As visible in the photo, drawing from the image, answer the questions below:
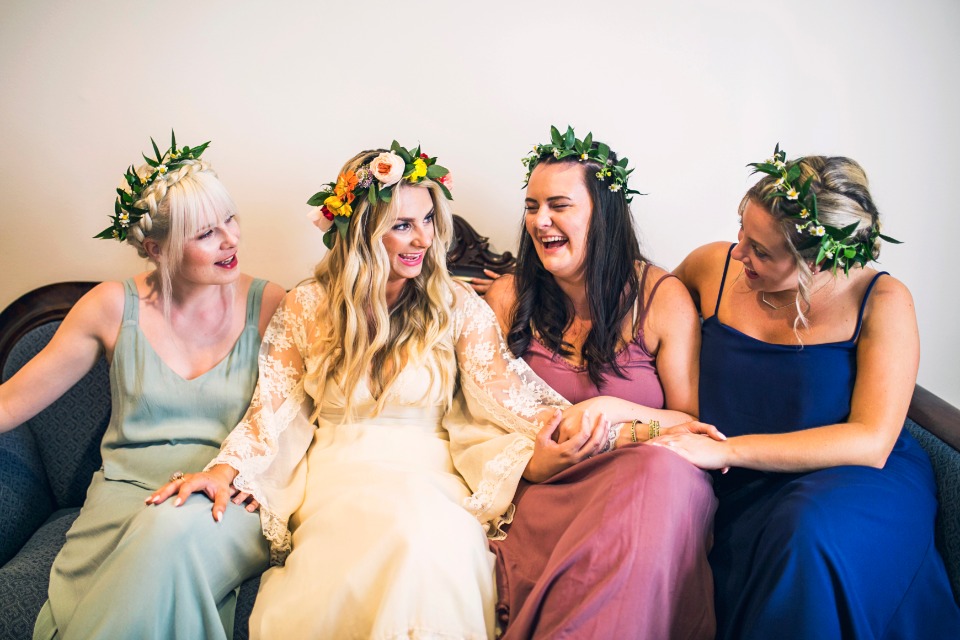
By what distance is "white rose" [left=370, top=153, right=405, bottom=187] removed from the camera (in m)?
2.11

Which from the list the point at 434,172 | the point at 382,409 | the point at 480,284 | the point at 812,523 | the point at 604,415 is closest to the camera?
the point at 812,523

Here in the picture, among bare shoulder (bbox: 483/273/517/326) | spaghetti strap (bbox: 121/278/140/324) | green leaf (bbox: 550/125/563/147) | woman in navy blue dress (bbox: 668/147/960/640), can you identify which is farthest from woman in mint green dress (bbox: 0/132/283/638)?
woman in navy blue dress (bbox: 668/147/960/640)

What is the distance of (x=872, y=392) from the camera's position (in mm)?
1970

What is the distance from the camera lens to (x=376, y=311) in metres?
2.26

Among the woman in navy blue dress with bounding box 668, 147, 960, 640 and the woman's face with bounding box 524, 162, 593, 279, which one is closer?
the woman in navy blue dress with bounding box 668, 147, 960, 640

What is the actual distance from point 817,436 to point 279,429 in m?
1.54

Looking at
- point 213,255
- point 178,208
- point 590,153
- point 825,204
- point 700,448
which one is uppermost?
point 590,153

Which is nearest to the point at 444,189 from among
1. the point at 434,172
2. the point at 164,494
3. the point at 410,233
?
the point at 434,172

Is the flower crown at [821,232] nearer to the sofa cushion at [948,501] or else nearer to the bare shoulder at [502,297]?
the sofa cushion at [948,501]

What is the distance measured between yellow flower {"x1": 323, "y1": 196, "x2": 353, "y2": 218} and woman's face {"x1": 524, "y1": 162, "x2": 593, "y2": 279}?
561 mm

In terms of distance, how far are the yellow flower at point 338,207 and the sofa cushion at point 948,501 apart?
1874 mm

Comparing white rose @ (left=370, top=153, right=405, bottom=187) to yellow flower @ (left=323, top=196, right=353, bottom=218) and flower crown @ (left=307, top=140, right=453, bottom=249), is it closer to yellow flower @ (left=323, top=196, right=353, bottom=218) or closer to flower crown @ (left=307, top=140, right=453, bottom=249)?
flower crown @ (left=307, top=140, right=453, bottom=249)

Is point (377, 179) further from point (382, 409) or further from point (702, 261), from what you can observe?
point (702, 261)

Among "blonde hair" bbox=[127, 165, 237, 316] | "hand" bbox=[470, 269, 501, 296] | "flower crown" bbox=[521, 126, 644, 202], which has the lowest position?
"hand" bbox=[470, 269, 501, 296]
